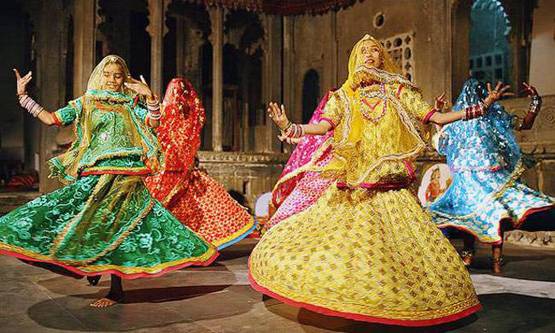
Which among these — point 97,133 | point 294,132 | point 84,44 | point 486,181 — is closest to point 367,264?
point 294,132

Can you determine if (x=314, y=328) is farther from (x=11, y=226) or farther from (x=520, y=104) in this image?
(x=520, y=104)

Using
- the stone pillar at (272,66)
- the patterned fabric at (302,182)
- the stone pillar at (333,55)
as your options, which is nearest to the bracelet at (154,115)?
the patterned fabric at (302,182)

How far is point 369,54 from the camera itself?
3666 millimetres

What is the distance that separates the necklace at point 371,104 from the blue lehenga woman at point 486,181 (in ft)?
6.99

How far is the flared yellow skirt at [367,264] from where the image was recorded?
9.54 feet

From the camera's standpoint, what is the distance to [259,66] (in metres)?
16.4

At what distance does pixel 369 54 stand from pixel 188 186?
2.91m

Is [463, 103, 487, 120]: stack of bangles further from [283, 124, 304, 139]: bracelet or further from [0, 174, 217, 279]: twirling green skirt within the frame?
[0, 174, 217, 279]: twirling green skirt

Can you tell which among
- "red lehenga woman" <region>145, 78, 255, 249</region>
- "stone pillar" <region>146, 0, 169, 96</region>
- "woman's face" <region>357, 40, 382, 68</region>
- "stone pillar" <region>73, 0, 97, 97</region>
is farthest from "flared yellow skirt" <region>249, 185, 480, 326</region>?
"stone pillar" <region>146, 0, 169, 96</region>

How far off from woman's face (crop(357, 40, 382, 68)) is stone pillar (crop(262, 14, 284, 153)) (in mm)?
9534

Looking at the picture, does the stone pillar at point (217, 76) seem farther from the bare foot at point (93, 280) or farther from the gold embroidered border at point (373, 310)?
the gold embroidered border at point (373, 310)

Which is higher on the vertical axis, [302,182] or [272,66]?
[272,66]

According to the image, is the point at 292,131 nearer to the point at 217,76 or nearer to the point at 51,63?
the point at 217,76

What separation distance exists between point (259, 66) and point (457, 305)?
1392 cm
